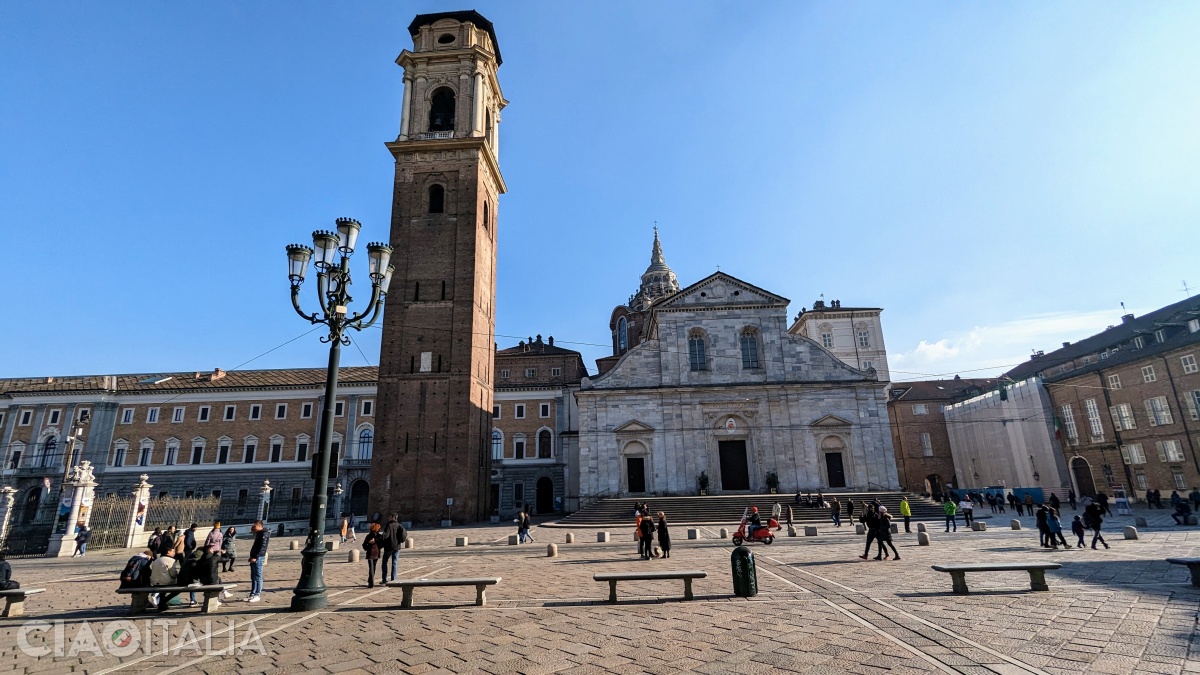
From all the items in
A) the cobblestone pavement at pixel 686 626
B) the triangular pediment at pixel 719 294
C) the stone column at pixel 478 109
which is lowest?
the cobblestone pavement at pixel 686 626

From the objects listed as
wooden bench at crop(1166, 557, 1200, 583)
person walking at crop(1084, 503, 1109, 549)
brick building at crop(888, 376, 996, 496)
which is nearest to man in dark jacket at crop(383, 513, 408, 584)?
wooden bench at crop(1166, 557, 1200, 583)

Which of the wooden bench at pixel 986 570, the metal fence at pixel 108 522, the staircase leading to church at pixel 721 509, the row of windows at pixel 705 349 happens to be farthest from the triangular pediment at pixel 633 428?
the wooden bench at pixel 986 570

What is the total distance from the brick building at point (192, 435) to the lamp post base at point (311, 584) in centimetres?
3487

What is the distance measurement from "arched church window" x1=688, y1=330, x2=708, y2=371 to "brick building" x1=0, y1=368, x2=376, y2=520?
24114mm

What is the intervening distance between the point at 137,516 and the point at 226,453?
19.4 m

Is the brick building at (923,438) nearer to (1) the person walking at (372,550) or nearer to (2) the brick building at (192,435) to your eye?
Answer: (2) the brick building at (192,435)

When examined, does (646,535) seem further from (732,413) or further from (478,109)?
(478,109)

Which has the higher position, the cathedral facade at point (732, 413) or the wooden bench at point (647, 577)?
the cathedral facade at point (732, 413)

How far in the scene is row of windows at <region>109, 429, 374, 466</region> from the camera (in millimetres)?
41781

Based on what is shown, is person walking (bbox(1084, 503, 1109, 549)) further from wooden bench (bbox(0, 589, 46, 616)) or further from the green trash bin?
wooden bench (bbox(0, 589, 46, 616))

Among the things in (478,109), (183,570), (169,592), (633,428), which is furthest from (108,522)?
(478,109)

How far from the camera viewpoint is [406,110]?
121ft

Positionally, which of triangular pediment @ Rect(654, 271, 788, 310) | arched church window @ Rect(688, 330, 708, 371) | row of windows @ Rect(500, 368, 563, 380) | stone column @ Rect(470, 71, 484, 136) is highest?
stone column @ Rect(470, 71, 484, 136)

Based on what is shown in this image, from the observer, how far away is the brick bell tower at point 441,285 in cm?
3130
